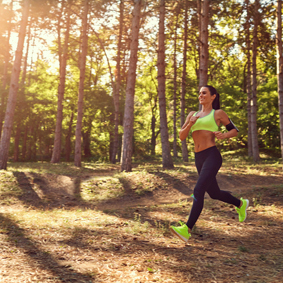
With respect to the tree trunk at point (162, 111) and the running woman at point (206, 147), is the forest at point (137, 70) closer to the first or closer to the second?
the tree trunk at point (162, 111)

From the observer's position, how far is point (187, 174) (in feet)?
42.0

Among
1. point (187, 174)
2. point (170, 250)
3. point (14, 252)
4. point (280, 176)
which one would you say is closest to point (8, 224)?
point (14, 252)

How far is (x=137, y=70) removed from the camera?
28.9m

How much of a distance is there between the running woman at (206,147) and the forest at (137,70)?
8725 mm

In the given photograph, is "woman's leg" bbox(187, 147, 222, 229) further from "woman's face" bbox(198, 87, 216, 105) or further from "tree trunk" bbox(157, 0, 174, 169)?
"tree trunk" bbox(157, 0, 174, 169)

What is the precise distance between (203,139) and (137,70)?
25.5 metres

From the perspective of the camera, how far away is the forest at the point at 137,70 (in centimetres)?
1462

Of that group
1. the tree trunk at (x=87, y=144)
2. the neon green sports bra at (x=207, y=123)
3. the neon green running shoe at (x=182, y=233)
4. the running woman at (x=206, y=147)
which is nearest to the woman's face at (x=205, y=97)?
the running woman at (x=206, y=147)

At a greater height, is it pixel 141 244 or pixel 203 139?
pixel 203 139

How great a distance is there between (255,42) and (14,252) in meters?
19.7

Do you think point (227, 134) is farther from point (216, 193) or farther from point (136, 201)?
point (136, 201)

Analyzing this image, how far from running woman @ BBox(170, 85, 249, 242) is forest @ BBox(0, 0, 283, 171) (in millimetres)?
8725

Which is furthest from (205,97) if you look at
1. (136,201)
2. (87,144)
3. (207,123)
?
(87,144)

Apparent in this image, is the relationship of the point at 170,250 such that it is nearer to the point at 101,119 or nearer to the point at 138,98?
the point at 101,119
